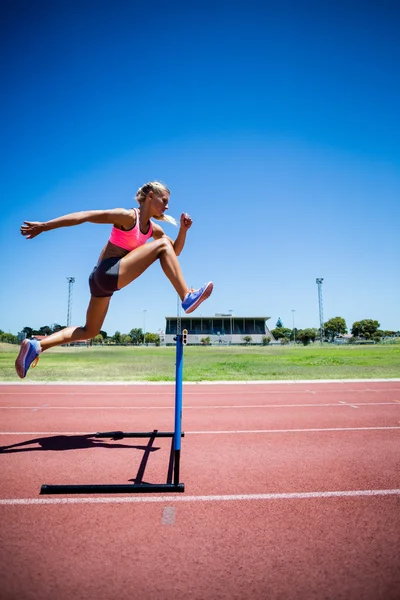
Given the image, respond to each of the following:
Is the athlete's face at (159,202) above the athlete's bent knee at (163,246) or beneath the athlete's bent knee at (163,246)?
above

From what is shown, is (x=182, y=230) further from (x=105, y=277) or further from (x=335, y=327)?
(x=335, y=327)

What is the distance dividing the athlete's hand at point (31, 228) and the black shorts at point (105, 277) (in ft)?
2.07

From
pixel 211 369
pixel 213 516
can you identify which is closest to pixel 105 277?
pixel 213 516

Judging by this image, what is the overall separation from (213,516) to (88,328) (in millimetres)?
2284

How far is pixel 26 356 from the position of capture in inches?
145

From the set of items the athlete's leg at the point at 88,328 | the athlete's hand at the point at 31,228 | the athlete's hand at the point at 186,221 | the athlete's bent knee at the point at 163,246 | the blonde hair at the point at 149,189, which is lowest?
the athlete's leg at the point at 88,328

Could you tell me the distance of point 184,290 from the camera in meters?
3.49

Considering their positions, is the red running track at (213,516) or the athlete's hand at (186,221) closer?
the red running track at (213,516)

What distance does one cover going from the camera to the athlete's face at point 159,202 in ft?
11.7

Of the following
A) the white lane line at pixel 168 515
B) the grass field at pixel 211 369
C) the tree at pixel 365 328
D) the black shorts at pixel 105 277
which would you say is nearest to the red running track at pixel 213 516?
the white lane line at pixel 168 515

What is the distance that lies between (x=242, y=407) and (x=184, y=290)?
4.22m

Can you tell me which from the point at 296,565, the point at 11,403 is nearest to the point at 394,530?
the point at 296,565

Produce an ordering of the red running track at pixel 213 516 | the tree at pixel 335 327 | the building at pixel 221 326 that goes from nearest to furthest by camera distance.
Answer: the red running track at pixel 213 516, the building at pixel 221 326, the tree at pixel 335 327

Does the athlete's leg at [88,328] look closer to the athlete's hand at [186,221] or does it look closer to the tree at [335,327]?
the athlete's hand at [186,221]
